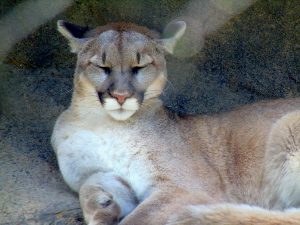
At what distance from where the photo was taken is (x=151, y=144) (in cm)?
409

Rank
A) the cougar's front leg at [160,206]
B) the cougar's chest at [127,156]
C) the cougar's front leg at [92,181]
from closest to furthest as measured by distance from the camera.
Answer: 1. the cougar's front leg at [160,206]
2. the cougar's front leg at [92,181]
3. the cougar's chest at [127,156]

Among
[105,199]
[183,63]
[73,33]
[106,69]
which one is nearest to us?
[105,199]

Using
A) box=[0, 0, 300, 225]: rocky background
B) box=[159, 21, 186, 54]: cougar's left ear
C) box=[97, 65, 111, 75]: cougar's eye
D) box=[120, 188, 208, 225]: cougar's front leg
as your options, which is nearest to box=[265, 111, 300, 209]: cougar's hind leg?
box=[120, 188, 208, 225]: cougar's front leg

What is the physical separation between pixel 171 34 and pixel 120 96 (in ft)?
2.06

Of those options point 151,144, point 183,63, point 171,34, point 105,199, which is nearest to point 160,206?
point 105,199

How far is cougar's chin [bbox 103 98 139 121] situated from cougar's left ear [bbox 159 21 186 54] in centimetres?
49

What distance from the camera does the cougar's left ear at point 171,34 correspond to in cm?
442

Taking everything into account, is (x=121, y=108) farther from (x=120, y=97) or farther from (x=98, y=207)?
(x=98, y=207)

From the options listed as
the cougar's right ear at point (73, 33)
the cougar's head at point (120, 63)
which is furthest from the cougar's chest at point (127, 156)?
the cougar's right ear at point (73, 33)

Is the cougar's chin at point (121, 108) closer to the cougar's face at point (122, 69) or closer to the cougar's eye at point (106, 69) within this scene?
the cougar's face at point (122, 69)

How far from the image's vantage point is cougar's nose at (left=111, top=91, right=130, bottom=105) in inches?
158

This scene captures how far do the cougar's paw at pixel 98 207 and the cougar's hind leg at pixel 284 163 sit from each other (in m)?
0.88

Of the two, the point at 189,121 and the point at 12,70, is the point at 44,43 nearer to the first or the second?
the point at 12,70

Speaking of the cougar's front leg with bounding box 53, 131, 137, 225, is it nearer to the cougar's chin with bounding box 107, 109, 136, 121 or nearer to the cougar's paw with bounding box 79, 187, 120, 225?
the cougar's paw with bounding box 79, 187, 120, 225
